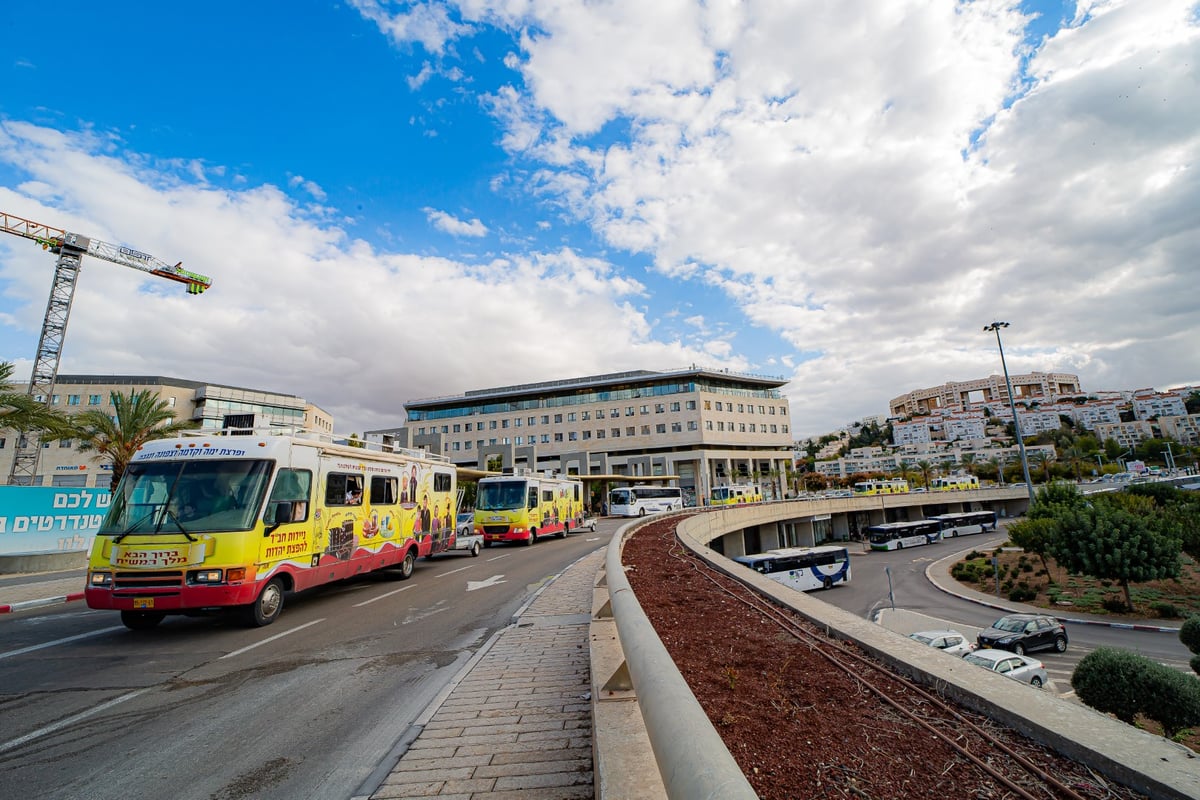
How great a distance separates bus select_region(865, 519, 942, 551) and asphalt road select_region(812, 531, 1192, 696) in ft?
4.72

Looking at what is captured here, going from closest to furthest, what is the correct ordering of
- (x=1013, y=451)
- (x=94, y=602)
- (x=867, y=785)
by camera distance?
(x=867, y=785) < (x=94, y=602) < (x=1013, y=451)

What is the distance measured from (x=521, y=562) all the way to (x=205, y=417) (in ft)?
239

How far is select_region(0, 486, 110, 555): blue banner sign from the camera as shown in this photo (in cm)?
1644

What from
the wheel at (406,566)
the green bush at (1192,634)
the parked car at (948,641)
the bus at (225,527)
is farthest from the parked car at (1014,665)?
the bus at (225,527)

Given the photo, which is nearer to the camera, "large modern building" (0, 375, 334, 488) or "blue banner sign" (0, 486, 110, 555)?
"blue banner sign" (0, 486, 110, 555)

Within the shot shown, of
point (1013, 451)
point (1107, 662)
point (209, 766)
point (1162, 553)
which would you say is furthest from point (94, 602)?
point (1013, 451)

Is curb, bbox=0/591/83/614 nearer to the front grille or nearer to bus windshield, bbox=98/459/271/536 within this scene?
bus windshield, bbox=98/459/271/536

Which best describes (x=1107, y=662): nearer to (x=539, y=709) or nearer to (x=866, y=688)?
(x=866, y=688)

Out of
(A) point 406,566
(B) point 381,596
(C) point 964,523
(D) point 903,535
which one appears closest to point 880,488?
(C) point 964,523

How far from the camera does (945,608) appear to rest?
29797 millimetres

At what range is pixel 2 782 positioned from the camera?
3932 millimetres

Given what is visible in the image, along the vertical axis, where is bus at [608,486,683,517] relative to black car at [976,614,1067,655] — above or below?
above

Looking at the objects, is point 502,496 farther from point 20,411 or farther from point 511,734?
point 511,734

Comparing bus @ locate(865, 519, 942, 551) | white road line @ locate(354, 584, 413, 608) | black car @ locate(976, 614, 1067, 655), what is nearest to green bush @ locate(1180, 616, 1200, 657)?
black car @ locate(976, 614, 1067, 655)
